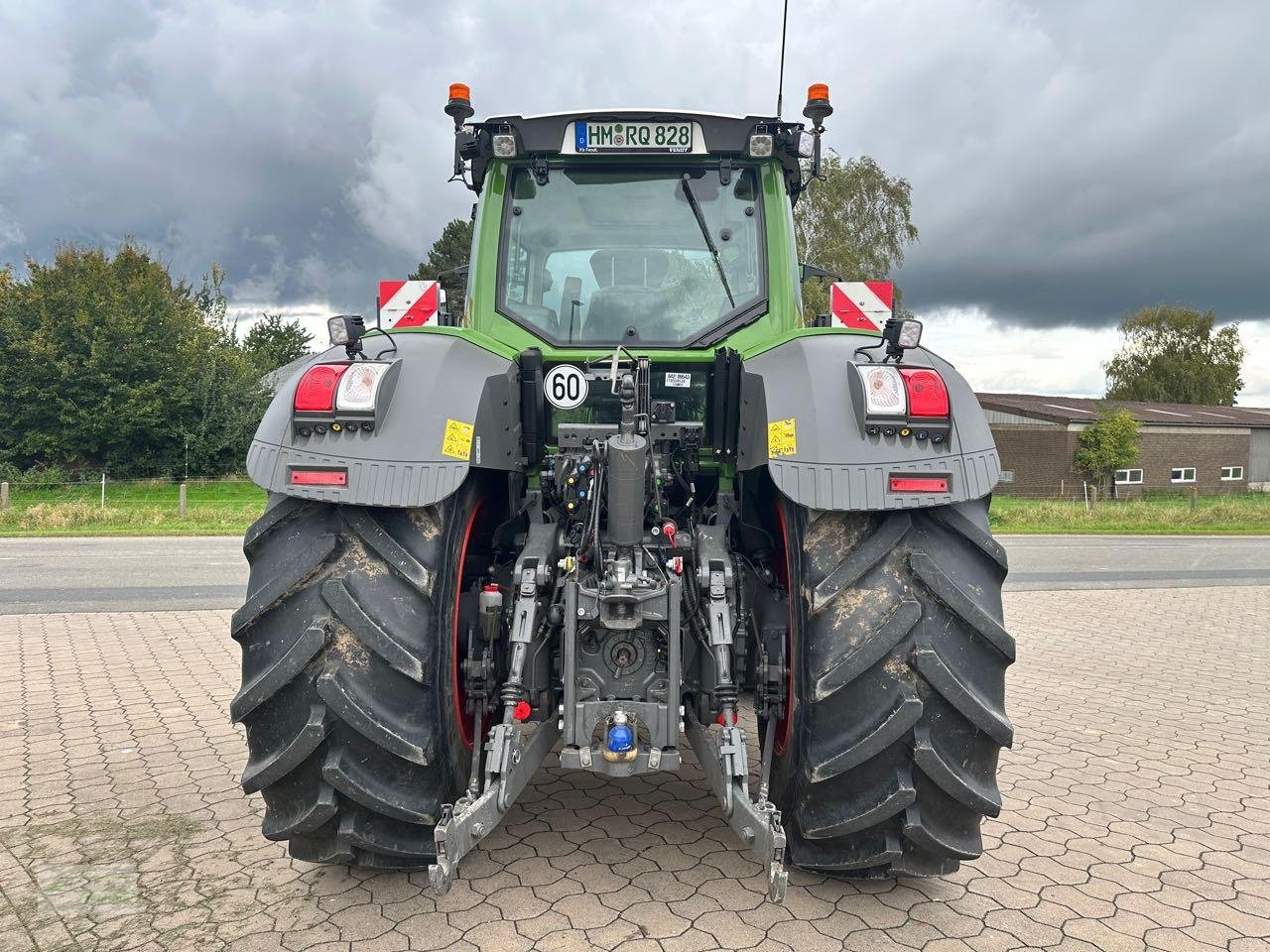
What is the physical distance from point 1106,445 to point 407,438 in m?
35.2

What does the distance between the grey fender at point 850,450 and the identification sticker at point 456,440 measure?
932 mm

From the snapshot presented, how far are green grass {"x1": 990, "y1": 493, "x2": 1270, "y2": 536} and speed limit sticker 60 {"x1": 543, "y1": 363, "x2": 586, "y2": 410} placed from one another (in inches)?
764

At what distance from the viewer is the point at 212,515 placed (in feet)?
69.1

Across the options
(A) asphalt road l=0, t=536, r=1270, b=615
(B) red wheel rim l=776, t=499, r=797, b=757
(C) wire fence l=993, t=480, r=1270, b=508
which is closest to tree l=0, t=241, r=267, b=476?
(A) asphalt road l=0, t=536, r=1270, b=615

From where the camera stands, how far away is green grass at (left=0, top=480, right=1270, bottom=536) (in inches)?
744

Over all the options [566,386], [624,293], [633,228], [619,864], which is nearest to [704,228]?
[633,228]

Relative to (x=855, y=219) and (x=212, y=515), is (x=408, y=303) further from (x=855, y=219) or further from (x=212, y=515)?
(x=855, y=219)

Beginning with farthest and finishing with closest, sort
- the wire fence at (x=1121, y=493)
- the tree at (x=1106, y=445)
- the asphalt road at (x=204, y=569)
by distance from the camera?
the wire fence at (x=1121, y=493) → the tree at (x=1106, y=445) → the asphalt road at (x=204, y=569)

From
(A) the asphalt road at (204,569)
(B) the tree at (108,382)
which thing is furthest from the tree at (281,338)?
(A) the asphalt road at (204,569)

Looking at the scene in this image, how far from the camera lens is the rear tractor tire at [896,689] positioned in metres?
2.74

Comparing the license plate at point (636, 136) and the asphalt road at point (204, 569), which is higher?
the license plate at point (636, 136)

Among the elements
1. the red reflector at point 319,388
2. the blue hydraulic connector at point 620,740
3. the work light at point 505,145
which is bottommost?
the blue hydraulic connector at point 620,740

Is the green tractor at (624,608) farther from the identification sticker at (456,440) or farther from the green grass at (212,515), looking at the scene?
the green grass at (212,515)

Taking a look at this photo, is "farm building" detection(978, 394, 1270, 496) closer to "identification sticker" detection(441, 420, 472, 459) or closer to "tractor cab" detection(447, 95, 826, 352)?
"tractor cab" detection(447, 95, 826, 352)
